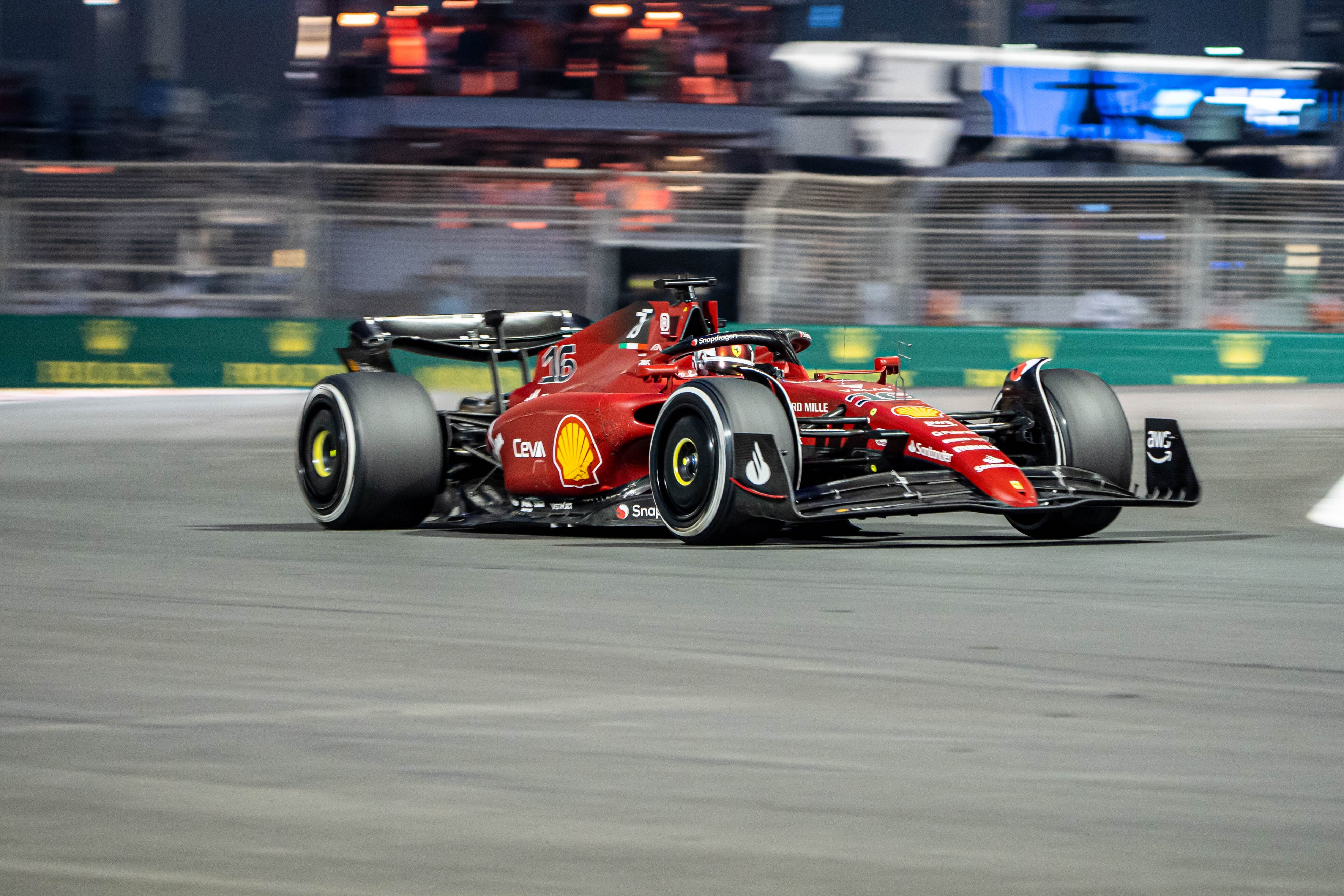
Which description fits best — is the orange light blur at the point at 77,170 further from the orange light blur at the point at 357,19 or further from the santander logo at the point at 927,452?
the santander logo at the point at 927,452

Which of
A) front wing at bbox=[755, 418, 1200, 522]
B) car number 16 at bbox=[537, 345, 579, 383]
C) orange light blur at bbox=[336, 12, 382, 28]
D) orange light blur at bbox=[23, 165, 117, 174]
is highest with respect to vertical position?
orange light blur at bbox=[336, 12, 382, 28]

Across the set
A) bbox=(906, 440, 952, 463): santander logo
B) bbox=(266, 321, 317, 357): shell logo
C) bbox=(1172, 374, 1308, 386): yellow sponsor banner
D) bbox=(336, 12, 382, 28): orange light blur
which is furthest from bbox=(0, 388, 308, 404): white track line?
bbox=(906, 440, 952, 463): santander logo

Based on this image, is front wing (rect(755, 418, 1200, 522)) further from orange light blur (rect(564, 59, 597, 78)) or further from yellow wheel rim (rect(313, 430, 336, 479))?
orange light blur (rect(564, 59, 597, 78))

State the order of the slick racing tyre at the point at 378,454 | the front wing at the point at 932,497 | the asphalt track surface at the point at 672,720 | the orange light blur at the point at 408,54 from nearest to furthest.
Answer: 1. the asphalt track surface at the point at 672,720
2. the front wing at the point at 932,497
3. the slick racing tyre at the point at 378,454
4. the orange light blur at the point at 408,54

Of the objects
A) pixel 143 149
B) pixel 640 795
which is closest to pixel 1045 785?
pixel 640 795

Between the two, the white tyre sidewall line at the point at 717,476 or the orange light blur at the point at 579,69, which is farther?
the orange light blur at the point at 579,69

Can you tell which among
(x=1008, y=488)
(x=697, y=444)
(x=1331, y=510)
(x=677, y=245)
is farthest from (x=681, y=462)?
(x=677, y=245)

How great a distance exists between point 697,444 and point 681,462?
205 mm

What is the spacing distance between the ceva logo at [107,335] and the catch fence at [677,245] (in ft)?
0.77

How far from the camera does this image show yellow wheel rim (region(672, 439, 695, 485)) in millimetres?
7250

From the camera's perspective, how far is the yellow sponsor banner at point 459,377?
1783cm

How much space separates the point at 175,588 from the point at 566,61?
19.5m

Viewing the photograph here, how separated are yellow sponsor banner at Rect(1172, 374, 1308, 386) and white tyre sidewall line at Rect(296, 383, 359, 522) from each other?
1237cm

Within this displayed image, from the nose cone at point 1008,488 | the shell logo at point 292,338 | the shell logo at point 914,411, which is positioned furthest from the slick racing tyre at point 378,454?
the shell logo at point 292,338
